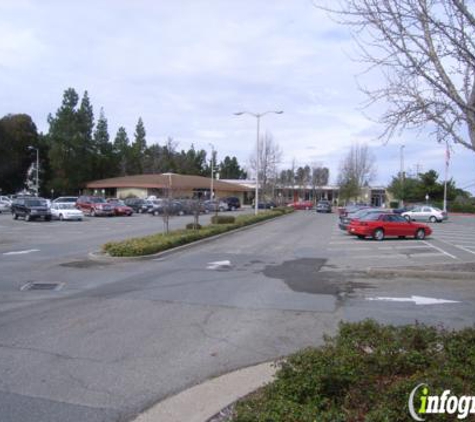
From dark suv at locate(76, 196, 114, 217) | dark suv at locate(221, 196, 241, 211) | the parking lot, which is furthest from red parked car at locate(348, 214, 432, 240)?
dark suv at locate(221, 196, 241, 211)

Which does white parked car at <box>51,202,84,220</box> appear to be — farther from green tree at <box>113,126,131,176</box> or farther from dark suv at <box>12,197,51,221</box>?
green tree at <box>113,126,131,176</box>

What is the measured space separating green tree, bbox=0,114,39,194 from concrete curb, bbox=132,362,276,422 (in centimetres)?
8165

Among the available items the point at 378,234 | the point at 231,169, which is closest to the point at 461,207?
the point at 378,234

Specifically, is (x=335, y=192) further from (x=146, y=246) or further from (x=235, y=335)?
(x=235, y=335)

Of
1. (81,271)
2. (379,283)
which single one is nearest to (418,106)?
(379,283)

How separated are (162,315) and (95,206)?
44502 millimetres

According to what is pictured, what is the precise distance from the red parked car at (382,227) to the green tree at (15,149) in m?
66.6

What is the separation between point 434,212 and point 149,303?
144 feet

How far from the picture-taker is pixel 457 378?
4.41m

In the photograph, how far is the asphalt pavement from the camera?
5703 millimetres

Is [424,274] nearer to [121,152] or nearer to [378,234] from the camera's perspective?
[378,234]

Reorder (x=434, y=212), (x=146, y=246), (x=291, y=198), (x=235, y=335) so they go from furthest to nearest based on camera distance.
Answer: (x=291, y=198)
(x=434, y=212)
(x=146, y=246)
(x=235, y=335)

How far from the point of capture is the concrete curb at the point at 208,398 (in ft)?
16.0

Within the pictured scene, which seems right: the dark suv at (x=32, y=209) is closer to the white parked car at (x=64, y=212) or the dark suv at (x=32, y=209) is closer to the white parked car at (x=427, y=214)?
the white parked car at (x=64, y=212)
